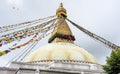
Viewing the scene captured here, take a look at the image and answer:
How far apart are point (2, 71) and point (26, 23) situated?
5.98m

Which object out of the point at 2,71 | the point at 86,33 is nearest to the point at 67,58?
the point at 86,33

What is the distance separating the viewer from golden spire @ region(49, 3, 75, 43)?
40638 millimetres

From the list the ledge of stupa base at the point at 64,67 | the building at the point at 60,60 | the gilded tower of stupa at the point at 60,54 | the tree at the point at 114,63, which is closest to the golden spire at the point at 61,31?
the building at the point at 60,60

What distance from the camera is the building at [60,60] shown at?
27.6 m

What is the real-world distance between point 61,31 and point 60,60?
9.72 meters

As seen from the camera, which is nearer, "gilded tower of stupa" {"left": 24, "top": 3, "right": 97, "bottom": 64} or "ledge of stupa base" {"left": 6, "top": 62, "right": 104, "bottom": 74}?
"ledge of stupa base" {"left": 6, "top": 62, "right": 104, "bottom": 74}

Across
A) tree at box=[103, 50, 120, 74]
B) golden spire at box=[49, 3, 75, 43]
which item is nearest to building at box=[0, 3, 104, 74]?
golden spire at box=[49, 3, 75, 43]

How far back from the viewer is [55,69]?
27.8 m

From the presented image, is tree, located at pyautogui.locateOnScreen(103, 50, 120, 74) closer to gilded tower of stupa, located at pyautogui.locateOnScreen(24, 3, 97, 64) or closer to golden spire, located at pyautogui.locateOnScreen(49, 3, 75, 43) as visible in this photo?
gilded tower of stupa, located at pyautogui.locateOnScreen(24, 3, 97, 64)

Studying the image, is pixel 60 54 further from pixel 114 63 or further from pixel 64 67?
pixel 114 63

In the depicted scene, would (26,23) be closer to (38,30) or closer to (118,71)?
(38,30)

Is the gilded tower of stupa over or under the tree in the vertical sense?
under

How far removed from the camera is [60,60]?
32406 mm

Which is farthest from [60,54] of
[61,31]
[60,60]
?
Result: [61,31]
